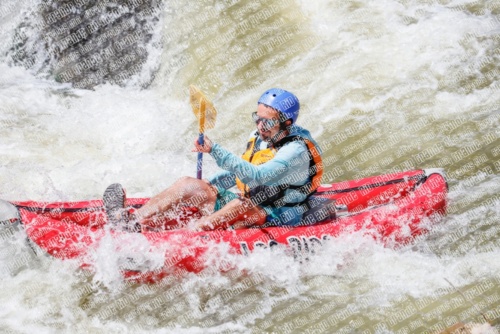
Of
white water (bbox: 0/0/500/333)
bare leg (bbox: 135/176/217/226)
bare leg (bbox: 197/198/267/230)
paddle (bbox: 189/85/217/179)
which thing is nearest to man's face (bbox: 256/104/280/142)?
paddle (bbox: 189/85/217/179)

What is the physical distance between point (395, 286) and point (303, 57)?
4171 mm

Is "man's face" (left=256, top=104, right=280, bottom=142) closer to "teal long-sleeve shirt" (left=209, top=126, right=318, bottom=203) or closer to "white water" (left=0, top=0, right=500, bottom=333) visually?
"teal long-sleeve shirt" (left=209, top=126, right=318, bottom=203)

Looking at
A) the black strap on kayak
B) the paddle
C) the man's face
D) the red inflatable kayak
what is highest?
the paddle

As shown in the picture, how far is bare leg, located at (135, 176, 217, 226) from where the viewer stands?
4.74 m

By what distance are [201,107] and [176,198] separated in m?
0.80

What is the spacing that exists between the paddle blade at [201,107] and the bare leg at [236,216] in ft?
2.31

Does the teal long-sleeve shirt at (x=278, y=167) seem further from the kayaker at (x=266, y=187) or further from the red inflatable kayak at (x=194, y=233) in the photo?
the red inflatable kayak at (x=194, y=233)

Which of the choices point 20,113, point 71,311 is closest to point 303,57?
point 20,113

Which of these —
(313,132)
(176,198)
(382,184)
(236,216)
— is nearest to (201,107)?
(176,198)

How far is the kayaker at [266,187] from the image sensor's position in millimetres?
4473

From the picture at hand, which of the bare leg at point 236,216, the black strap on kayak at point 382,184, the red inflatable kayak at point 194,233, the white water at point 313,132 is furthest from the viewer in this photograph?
the black strap on kayak at point 382,184

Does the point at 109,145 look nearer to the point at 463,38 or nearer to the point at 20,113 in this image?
the point at 20,113

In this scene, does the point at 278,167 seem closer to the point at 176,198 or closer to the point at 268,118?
the point at 268,118

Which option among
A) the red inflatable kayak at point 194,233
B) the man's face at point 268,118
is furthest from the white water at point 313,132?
the man's face at point 268,118
